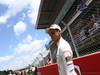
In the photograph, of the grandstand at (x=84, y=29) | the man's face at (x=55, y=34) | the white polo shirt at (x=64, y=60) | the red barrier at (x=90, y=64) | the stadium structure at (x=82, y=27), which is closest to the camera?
the white polo shirt at (x=64, y=60)

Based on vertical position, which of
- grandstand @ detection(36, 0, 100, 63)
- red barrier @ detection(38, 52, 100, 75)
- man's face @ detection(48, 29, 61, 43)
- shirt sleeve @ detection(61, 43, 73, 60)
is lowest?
red barrier @ detection(38, 52, 100, 75)

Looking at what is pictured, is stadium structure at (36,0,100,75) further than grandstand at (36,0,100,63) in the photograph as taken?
No

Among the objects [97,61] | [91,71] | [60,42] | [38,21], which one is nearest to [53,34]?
[60,42]

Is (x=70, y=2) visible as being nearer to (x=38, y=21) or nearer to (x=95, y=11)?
(x=95, y=11)

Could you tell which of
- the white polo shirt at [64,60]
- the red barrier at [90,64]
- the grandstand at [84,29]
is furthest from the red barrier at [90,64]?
the grandstand at [84,29]

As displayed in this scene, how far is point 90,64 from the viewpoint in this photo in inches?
114

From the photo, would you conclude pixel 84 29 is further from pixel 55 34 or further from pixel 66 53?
pixel 66 53

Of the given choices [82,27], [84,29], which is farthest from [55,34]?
[82,27]

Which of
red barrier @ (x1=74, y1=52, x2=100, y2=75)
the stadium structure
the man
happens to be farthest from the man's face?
the stadium structure

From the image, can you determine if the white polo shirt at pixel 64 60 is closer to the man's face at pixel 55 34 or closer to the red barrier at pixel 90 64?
the man's face at pixel 55 34

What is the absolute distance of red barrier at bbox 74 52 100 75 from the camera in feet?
8.71

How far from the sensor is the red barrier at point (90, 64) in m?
2.66

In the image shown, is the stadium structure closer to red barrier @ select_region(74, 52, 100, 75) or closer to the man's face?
red barrier @ select_region(74, 52, 100, 75)

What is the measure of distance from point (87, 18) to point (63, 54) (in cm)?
497
